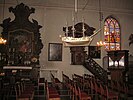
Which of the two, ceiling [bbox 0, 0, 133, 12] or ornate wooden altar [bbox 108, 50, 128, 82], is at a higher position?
ceiling [bbox 0, 0, 133, 12]

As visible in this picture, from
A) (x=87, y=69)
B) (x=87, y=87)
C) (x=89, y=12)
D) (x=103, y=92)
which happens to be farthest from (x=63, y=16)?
(x=103, y=92)

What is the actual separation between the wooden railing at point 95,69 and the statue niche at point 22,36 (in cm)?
438

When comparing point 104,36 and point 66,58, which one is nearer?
point 66,58

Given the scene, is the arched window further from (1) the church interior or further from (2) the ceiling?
(2) the ceiling

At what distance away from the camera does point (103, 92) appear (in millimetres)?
7422

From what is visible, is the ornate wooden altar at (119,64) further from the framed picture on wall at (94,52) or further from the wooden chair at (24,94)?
Answer: the wooden chair at (24,94)

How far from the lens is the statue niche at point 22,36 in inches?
588

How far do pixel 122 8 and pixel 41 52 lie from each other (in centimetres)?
933

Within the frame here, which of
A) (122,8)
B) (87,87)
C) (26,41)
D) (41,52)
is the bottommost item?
(87,87)

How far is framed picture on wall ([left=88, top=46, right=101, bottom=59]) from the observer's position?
649 inches

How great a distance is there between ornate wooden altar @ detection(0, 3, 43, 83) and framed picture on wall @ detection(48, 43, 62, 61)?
94cm

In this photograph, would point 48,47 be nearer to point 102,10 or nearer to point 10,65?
point 10,65

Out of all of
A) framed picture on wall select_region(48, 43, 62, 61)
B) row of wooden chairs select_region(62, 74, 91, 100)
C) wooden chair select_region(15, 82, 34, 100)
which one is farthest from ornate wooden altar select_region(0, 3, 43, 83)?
row of wooden chairs select_region(62, 74, 91, 100)

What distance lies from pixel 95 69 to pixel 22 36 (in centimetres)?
701
